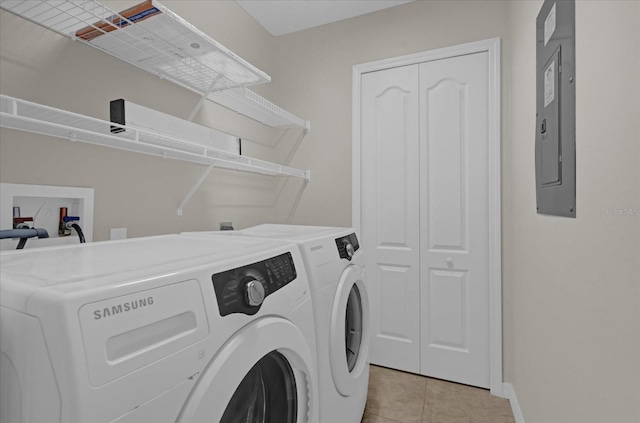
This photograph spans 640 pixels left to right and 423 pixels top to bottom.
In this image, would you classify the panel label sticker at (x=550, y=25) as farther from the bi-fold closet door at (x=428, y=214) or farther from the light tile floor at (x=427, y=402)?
the light tile floor at (x=427, y=402)

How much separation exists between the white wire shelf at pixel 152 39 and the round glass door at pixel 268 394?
1.22 metres

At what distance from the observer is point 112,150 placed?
1.46 metres

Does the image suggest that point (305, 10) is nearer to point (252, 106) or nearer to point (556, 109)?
point (252, 106)

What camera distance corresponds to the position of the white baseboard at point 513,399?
1.71m

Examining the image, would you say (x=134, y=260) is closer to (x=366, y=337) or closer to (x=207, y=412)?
(x=207, y=412)

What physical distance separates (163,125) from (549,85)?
1.52 m

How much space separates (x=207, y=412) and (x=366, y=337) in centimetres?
116

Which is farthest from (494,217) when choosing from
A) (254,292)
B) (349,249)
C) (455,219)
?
(254,292)

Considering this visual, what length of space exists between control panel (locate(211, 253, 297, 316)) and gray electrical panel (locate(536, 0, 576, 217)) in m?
0.90

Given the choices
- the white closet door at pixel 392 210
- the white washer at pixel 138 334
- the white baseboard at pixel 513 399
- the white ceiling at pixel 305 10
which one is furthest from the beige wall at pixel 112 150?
the white baseboard at pixel 513 399

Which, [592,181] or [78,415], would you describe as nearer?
[78,415]

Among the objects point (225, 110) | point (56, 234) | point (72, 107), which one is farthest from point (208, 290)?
point (225, 110)

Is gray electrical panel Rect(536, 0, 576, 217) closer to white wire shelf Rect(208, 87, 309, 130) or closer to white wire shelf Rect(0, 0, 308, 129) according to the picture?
white wire shelf Rect(0, 0, 308, 129)

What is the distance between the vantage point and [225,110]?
2.15 metres
